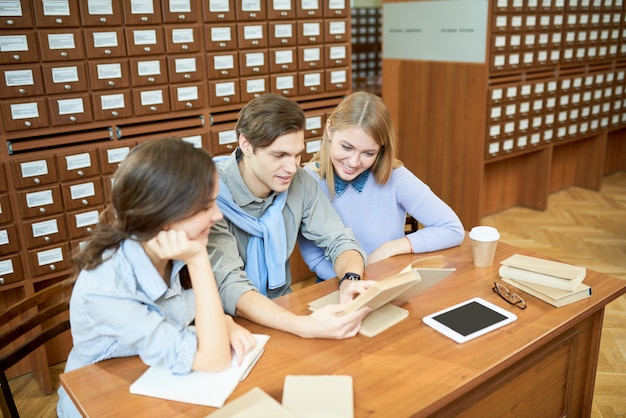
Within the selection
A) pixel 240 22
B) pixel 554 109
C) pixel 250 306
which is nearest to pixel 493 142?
pixel 554 109

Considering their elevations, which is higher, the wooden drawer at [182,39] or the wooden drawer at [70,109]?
the wooden drawer at [182,39]

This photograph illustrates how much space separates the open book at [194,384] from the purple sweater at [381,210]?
852 millimetres

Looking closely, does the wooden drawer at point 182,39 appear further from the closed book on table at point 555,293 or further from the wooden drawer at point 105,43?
the closed book on table at point 555,293

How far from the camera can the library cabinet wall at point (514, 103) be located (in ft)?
14.6

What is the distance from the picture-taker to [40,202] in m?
2.62

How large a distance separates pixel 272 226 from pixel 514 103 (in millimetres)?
3359

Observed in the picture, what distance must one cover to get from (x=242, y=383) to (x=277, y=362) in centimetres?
11

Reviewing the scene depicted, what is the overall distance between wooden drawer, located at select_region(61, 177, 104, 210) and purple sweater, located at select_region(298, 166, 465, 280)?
1127 millimetres

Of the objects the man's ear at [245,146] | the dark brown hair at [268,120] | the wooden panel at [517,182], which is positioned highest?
the dark brown hair at [268,120]

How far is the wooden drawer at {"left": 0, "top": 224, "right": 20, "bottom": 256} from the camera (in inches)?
101

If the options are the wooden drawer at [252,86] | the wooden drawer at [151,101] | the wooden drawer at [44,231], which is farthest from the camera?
the wooden drawer at [252,86]

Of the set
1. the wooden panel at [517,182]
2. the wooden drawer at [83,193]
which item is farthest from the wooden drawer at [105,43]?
the wooden panel at [517,182]

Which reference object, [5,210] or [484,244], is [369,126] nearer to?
[484,244]

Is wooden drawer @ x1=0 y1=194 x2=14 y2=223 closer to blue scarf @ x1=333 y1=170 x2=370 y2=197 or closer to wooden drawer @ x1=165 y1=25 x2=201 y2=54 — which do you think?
wooden drawer @ x1=165 y1=25 x2=201 y2=54
